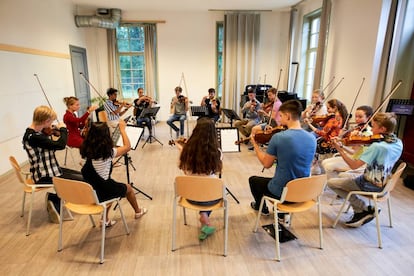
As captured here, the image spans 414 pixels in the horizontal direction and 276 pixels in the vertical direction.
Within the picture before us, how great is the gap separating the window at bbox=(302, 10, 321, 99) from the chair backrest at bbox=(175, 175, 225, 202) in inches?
184

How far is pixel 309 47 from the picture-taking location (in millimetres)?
6160

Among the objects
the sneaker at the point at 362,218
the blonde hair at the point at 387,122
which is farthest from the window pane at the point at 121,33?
the sneaker at the point at 362,218

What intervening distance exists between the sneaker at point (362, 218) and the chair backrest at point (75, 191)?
2237mm

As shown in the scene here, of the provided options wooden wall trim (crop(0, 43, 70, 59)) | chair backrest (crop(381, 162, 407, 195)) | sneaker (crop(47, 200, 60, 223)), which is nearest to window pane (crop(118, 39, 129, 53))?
wooden wall trim (crop(0, 43, 70, 59))

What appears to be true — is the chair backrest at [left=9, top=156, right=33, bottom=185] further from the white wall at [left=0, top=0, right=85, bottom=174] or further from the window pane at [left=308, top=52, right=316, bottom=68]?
the window pane at [left=308, top=52, right=316, bottom=68]

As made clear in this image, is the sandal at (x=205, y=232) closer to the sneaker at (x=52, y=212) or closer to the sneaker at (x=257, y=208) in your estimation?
the sneaker at (x=257, y=208)

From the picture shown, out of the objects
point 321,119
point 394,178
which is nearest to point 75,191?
point 394,178

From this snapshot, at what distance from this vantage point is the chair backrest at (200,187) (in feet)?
6.15

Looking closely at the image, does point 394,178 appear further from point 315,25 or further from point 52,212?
point 315,25

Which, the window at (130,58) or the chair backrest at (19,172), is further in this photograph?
the window at (130,58)

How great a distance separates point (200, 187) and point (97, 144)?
868mm

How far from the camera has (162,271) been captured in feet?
6.30

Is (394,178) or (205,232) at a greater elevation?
(394,178)

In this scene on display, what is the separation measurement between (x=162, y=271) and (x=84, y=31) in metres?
6.60
